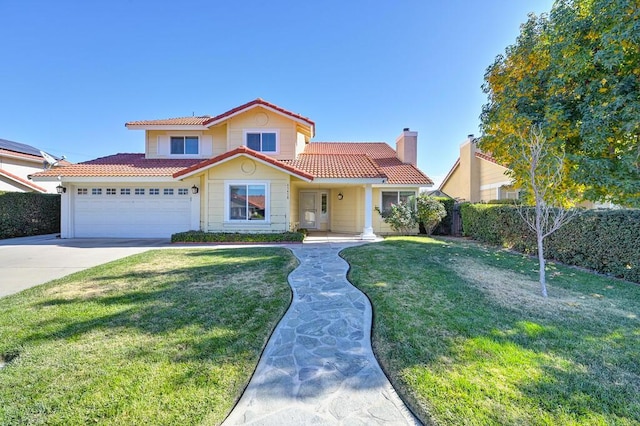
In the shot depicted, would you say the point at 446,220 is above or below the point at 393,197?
below

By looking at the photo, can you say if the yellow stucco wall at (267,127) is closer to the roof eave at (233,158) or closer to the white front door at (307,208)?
the roof eave at (233,158)

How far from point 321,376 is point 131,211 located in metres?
15.6

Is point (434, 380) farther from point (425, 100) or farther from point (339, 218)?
point (425, 100)

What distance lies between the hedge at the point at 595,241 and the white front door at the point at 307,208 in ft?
34.1

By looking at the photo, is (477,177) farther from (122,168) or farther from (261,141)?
→ (122,168)

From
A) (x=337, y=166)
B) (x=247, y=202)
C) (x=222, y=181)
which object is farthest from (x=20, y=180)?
(x=337, y=166)

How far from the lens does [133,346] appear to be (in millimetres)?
3730

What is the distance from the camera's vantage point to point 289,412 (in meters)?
2.70

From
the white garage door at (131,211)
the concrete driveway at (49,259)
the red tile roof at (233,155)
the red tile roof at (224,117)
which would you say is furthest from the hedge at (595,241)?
the white garage door at (131,211)

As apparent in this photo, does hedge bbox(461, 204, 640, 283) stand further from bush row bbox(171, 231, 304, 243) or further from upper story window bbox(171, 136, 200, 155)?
upper story window bbox(171, 136, 200, 155)

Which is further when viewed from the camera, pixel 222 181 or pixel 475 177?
pixel 475 177

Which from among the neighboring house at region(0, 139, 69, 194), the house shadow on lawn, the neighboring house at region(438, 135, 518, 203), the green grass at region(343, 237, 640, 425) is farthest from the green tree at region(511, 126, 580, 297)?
the neighboring house at region(0, 139, 69, 194)

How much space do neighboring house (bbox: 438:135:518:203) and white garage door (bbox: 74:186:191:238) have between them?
18768 millimetres

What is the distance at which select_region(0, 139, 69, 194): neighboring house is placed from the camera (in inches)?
731
